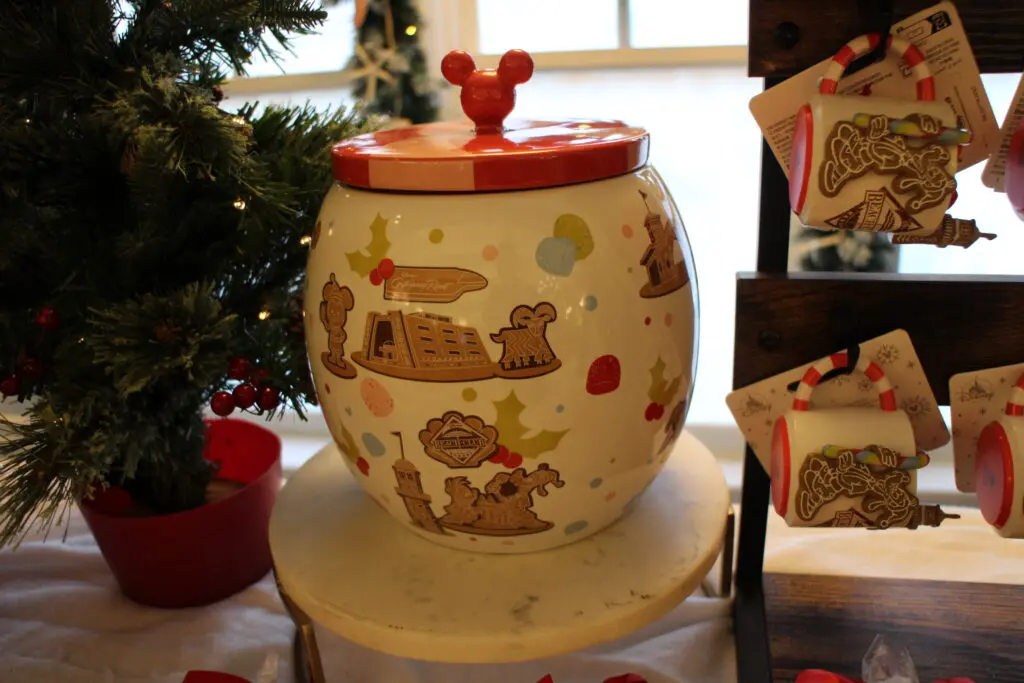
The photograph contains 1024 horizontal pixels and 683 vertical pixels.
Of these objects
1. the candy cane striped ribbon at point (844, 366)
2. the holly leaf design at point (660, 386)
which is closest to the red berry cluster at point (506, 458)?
the holly leaf design at point (660, 386)

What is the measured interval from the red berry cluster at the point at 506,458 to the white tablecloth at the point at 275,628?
0.31 meters

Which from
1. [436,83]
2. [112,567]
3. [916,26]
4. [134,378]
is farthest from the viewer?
[436,83]

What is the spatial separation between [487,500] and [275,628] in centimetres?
39

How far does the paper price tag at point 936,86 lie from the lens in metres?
0.51

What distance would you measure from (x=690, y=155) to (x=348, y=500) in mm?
726

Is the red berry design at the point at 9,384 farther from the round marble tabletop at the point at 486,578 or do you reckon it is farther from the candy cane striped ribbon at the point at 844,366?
the candy cane striped ribbon at the point at 844,366

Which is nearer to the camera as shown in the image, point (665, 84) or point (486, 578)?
point (486, 578)

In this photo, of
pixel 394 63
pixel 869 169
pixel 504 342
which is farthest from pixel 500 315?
pixel 394 63

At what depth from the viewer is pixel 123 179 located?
0.72 m

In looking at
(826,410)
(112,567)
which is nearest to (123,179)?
(112,567)

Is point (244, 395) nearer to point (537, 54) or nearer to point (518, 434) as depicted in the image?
point (518, 434)

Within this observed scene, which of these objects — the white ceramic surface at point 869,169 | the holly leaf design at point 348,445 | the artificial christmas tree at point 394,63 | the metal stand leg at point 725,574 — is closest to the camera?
the white ceramic surface at point 869,169

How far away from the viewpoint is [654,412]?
589 millimetres

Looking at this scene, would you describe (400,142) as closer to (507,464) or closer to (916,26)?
(507,464)
